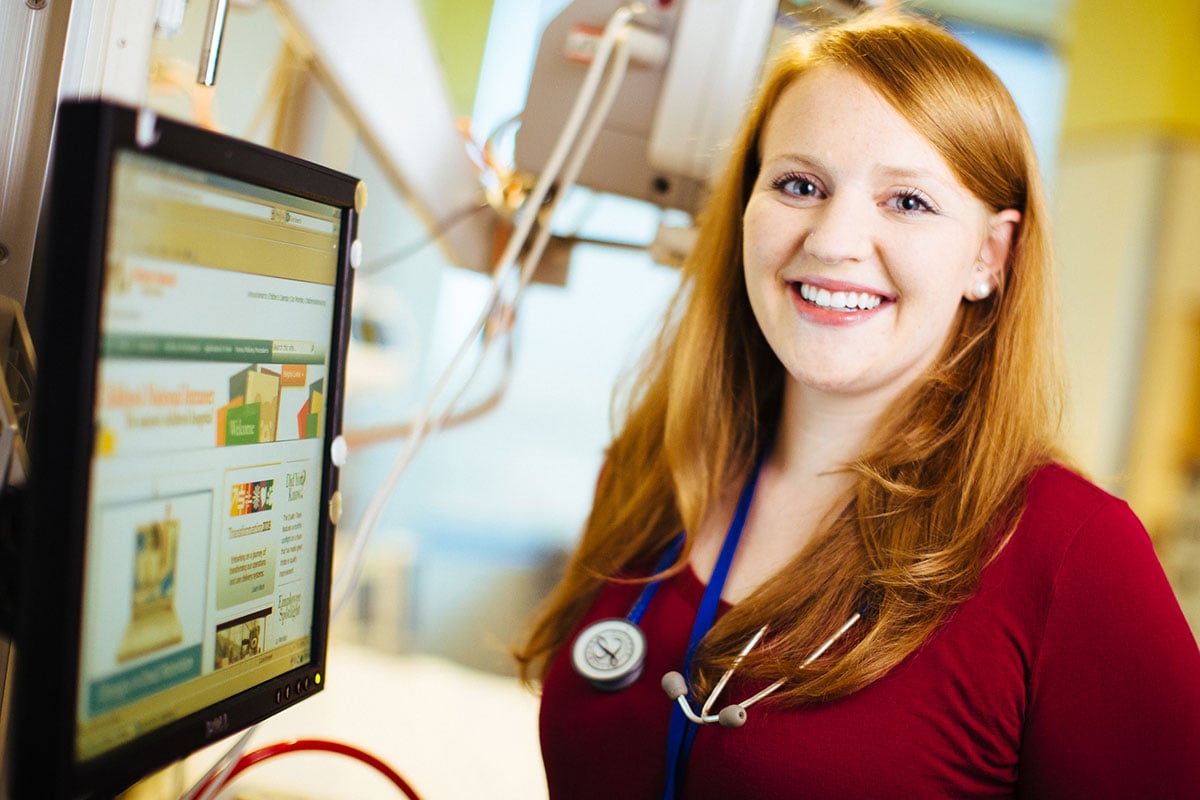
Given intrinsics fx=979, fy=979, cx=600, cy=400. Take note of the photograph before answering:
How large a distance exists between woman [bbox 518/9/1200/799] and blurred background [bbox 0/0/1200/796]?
0.80 feet

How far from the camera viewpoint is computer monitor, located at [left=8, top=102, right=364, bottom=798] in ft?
1.55

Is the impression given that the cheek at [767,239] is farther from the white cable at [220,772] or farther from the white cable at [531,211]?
the white cable at [220,772]

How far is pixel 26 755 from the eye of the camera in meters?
0.48

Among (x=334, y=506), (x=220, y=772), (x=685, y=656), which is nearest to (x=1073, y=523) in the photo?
(x=685, y=656)

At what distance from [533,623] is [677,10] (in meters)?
0.74

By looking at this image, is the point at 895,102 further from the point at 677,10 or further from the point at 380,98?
the point at 380,98

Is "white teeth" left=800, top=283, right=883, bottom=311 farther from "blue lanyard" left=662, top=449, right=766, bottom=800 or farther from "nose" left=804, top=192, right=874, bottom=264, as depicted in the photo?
"blue lanyard" left=662, top=449, right=766, bottom=800

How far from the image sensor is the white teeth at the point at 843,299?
895 mm

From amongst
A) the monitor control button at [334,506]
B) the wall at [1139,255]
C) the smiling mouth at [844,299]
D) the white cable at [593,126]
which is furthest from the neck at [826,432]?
the wall at [1139,255]

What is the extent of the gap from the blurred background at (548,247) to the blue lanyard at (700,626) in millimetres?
347

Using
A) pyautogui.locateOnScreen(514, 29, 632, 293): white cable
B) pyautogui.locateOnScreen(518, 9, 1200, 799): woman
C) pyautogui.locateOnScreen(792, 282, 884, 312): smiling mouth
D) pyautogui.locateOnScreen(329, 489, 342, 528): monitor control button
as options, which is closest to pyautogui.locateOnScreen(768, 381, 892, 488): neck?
pyautogui.locateOnScreen(518, 9, 1200, 799): woman

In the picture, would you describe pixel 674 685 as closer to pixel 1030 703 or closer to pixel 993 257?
pixel 1030 703

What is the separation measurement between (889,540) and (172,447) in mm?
620

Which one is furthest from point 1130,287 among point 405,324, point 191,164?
point 191,164
